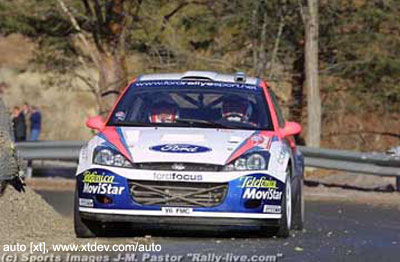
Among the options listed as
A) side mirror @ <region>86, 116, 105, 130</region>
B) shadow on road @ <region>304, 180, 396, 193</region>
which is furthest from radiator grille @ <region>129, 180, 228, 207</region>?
shadow on road @ <region>304, 180, 396, 193</region>

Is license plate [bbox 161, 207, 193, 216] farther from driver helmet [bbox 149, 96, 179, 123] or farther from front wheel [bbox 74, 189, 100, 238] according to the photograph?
driver helmet [bbox 149, 96, 179, 123]

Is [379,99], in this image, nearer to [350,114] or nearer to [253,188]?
[350,114]

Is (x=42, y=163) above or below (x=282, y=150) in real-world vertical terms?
below

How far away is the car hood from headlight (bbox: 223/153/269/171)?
0.19 ft

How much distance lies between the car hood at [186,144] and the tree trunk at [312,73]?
50.3 feet

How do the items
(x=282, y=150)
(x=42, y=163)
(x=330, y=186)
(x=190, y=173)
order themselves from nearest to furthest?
(x=190, y=173)
(x=282, y=150)
(x=330, y=186)
(x=42, y=163)

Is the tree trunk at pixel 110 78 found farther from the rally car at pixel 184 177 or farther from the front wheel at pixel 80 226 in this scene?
the front wheel at pixel 80 226

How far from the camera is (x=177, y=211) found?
9812mm

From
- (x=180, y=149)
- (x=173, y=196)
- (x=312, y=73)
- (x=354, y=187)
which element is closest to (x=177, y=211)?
(x=173, y=196)

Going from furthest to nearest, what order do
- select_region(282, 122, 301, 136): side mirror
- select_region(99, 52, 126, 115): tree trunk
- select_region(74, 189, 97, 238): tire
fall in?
select_region(99, 52, 126, 115): tree trunk, select_region(282, 122, 301, 136): side mirror, select_region(74, 189, 97, 238): tire

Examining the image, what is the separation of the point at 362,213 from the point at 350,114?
1474cm

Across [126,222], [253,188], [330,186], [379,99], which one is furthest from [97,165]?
[379,99]

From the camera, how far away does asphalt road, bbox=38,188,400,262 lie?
9266mm

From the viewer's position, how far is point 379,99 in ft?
94.8
